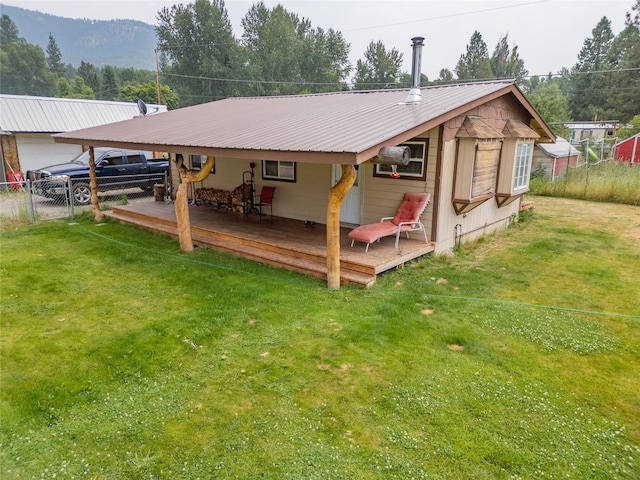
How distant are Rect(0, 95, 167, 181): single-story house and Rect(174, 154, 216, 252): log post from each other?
39.8ft

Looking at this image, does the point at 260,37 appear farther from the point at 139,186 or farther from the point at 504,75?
the point at 139,186

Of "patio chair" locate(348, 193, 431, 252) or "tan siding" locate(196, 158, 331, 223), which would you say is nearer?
"patio chair" locate(348, 193, 431, 252)

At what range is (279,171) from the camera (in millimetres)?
9430

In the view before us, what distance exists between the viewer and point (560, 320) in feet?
16.8

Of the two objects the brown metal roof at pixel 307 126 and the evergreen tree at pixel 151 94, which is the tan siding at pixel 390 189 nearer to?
the brown metal roof at pixel 307 126

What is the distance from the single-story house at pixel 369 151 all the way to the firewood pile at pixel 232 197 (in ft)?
1.58

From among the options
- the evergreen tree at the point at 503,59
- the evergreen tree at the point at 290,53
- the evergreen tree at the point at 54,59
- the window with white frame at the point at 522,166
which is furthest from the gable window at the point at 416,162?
the evergreen tree at the point at 54,59

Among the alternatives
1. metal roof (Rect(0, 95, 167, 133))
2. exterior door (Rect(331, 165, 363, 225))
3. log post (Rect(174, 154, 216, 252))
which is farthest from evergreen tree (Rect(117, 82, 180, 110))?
exterior door (Rect(331, 165, 363, 225))

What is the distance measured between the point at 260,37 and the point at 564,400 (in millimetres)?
51039

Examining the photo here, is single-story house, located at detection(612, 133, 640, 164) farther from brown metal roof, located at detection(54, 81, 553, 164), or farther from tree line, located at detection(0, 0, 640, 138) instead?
tree line, located at detection(0, 0, 640, 138)

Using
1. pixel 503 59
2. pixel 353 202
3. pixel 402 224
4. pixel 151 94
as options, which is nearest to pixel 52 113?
pixel 353 202

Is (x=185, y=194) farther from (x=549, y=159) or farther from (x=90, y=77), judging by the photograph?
(x=90, y=77)

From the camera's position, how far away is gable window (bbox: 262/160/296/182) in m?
9.17

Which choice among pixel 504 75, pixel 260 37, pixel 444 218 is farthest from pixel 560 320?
pixel 260 37
